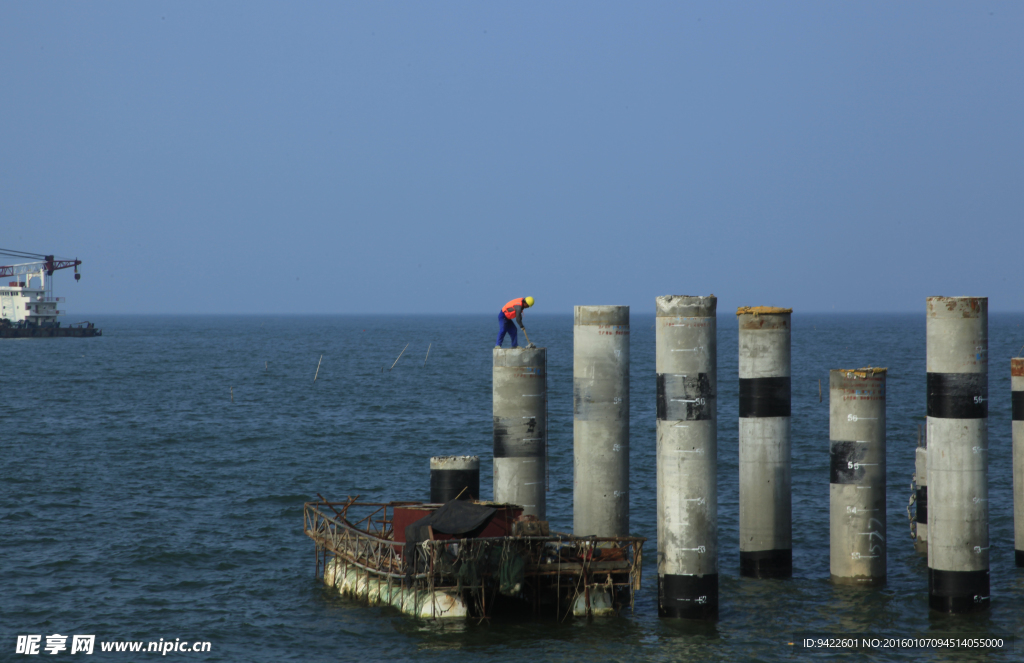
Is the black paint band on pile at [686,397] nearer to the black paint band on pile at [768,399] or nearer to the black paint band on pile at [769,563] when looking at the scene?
the black paint band on pile at [768,399]

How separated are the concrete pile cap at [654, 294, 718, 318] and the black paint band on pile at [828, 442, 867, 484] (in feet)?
16.4

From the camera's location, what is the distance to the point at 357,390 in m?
86.5

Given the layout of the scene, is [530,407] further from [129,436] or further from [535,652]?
[129,436]

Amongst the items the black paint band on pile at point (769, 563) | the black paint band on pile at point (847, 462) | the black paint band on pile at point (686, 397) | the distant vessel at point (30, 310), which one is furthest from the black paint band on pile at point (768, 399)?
the distant vessel at point (30, 310)

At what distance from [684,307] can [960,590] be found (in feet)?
26.9

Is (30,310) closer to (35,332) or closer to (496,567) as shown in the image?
(35,332)

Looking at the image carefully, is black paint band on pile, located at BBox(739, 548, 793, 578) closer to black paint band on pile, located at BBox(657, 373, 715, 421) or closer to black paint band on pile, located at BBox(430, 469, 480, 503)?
black paint band on pile, located at BBox(657, 373, 715, 421)

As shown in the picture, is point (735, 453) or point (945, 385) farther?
point (735, 453)

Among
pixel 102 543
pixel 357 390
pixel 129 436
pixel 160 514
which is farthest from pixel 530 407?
pixel 357 390

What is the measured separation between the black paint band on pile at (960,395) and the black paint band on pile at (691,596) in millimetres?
5792

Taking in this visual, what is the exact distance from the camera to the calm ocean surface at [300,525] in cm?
2153

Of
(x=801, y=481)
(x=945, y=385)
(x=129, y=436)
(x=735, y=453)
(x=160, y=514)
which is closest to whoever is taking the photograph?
(x=945, y=385)

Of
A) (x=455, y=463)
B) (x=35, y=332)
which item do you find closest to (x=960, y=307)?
(x=455, y=463)

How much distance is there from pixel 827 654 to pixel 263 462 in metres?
32.0
